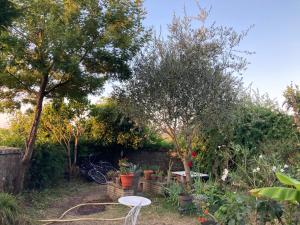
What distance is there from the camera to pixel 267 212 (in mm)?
5395

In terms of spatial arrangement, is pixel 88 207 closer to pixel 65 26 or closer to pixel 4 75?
pixel 4 75

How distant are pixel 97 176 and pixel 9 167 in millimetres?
4533

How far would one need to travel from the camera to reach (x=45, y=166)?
1133cm

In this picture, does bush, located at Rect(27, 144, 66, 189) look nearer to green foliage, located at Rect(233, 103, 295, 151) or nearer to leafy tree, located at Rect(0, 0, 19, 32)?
leafy tree, located at Rect(0, 0, 19, 32)

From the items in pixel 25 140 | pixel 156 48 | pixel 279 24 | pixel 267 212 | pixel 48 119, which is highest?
pixel 279 24

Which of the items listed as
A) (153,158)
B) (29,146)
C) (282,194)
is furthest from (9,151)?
(282,194)

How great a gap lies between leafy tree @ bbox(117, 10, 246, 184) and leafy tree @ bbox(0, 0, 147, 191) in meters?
0.93

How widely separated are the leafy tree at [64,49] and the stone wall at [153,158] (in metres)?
4.91

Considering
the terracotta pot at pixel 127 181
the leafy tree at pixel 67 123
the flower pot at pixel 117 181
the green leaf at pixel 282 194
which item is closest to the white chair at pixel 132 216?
the green leaf at pixel 282 194

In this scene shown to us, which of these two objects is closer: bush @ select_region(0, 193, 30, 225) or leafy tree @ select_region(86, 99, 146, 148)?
bush @ select_region(0, 193, 30, 225)

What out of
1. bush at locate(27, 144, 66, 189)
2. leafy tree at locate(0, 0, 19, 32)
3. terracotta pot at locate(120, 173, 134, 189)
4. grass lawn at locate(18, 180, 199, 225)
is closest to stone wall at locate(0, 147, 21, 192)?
grass lawn at locate(18, 180, 199, 225)

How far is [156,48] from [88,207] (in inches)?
194

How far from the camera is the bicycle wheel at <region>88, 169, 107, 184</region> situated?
13.4 metres

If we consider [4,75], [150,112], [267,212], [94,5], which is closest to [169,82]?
[150,112]
